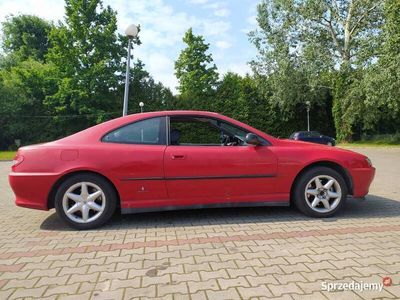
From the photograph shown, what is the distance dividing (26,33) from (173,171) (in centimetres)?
5465

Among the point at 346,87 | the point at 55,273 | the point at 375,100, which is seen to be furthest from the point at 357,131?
the point at 55,273

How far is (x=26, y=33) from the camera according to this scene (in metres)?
51.0

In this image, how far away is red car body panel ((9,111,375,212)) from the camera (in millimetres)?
4590

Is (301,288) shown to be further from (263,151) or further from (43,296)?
(263,151)

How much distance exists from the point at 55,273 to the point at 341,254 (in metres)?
2.68

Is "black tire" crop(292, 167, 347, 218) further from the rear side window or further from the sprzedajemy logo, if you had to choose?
the sprzedajemy logo

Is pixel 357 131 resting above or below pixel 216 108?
below

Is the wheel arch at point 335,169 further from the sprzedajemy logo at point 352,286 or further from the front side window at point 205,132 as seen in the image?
the sprzedajemy logo at point 352,286

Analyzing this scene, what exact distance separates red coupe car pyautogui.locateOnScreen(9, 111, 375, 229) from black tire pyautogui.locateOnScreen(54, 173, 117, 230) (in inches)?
0.5

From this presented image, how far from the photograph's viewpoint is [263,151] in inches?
194

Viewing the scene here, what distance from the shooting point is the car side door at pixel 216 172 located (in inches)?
186

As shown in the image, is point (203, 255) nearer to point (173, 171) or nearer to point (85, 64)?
point (173, 171)

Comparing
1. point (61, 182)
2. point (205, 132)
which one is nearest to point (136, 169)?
point (61, 182)

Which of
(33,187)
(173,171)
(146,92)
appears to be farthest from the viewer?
(146,92)
